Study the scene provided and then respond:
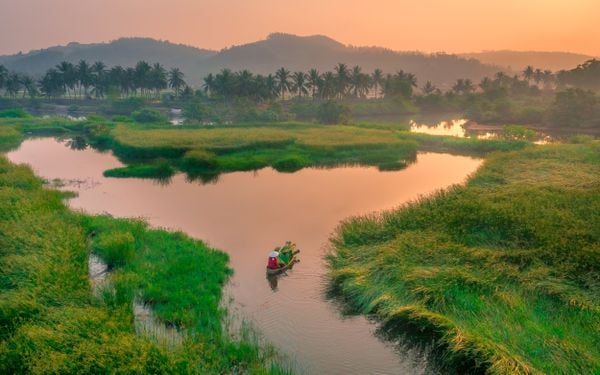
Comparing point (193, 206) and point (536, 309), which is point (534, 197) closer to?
point (536, 309)

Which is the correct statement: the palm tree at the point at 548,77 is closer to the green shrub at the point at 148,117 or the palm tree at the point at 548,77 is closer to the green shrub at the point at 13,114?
the green shrub at the point at 148,117

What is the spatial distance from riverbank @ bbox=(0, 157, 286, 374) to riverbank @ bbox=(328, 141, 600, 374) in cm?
494

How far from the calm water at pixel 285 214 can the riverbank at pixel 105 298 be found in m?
1.51

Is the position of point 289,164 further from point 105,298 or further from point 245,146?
point 105,298

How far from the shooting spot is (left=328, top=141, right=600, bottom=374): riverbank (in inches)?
494

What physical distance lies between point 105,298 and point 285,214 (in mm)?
14388

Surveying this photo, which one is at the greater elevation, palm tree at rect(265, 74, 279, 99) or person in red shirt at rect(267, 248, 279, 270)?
palm tree at rect(265, 74, 279, 99)

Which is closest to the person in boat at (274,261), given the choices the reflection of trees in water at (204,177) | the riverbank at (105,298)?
the riverbank at (105,298)

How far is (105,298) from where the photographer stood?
14414 millimetres

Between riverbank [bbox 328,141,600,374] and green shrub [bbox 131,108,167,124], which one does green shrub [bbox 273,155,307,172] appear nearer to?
riverbank [bbox 328,141,600,374]

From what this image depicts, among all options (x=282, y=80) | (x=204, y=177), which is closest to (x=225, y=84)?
(x=282, y=80)

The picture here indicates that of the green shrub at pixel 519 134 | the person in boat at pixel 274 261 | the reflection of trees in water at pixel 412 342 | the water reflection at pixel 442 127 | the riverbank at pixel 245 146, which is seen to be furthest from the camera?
the water reflection at pixel 442 127

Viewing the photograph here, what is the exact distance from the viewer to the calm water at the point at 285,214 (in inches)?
564

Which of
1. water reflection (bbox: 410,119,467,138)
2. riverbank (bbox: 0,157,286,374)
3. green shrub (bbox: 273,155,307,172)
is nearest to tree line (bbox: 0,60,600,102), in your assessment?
water reflection (bbox: 410,119,467,138)
